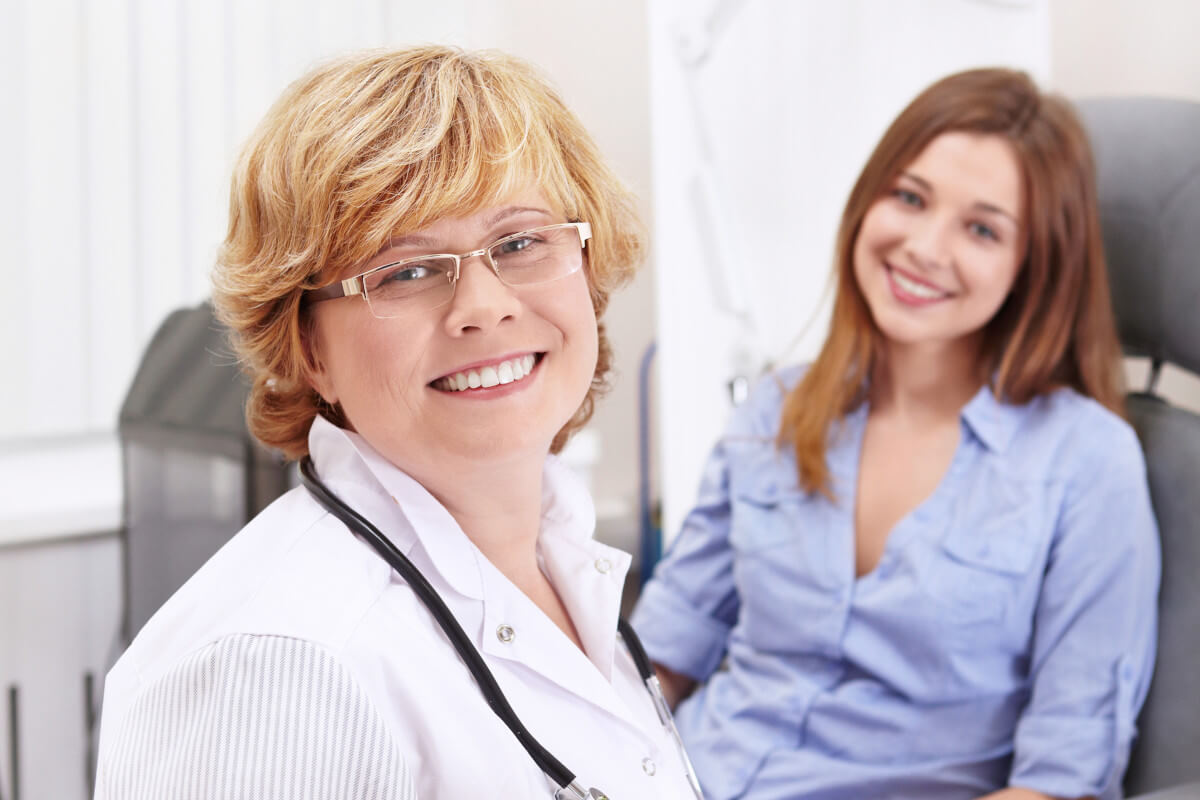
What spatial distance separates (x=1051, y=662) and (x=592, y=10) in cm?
185

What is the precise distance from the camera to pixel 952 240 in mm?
1400

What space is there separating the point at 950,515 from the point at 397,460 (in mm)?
865

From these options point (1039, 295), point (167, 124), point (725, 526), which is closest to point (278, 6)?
point (167, 124)

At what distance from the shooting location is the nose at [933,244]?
1390 mm

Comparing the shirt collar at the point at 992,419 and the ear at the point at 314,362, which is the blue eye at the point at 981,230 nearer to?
the shirt collar at the point at 992,419

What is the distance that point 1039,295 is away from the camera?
142cm

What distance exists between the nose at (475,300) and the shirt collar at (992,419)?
89 cm

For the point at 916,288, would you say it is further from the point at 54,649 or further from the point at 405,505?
the point at 54,649

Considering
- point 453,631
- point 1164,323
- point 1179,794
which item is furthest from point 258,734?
point 1164,323

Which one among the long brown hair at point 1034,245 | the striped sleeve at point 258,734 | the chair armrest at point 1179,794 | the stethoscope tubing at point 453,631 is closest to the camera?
the striped sleeve at point 258,734

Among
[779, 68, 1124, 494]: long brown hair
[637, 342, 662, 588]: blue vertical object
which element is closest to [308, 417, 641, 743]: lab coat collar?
[779, 68, 1124, 494]: long brown hair

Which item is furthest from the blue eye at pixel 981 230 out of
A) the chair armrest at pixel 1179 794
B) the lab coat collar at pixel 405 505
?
the lab coat collar at pixel 405 505

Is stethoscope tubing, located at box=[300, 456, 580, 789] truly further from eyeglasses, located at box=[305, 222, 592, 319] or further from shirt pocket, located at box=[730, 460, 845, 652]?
shirt pocket, located at box=[730, 460, 845, 652]

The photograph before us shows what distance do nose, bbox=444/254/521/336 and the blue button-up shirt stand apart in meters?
0.83
